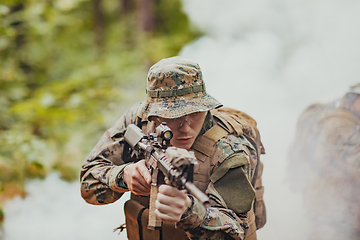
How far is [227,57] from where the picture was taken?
224 inches

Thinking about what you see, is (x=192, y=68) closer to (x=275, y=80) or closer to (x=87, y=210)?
(x=275, y=80)

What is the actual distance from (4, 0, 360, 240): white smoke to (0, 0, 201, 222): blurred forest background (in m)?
0.58

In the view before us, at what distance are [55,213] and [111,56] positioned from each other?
5063mm

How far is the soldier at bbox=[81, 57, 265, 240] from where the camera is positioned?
1941 millimetres

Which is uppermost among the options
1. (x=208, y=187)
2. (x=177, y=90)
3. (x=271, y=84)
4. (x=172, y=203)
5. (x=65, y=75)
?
(x=65, y=75)

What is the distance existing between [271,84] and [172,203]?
3.89 meters

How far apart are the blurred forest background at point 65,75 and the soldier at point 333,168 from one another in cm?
377

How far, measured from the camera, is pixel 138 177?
2.15 metres

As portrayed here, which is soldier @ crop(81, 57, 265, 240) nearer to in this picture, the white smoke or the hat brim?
the hat brim

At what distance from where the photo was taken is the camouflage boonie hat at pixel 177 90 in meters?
2.15

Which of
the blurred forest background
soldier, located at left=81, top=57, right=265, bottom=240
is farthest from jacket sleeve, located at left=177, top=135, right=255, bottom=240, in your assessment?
the blurred forest background

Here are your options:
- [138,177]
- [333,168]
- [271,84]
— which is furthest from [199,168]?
[271,84]

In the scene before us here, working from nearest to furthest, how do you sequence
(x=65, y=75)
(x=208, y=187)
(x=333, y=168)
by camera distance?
(x=208, y=187) < (x=333, y=168) < (x=65, y=75)

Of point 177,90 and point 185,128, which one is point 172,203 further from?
point 177,90
